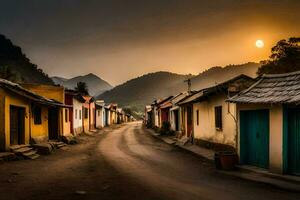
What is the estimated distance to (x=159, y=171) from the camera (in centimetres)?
1496

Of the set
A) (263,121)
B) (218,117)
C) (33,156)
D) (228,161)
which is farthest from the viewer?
(218,117)

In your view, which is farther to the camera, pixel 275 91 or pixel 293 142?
pixel 275 91

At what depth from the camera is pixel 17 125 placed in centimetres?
2227

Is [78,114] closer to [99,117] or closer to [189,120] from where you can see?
[189,120]

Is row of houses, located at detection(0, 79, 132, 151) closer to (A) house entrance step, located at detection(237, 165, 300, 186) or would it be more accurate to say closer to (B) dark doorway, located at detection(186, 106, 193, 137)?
(B) dark doorway, located at detection(186, 106, 193, 137)

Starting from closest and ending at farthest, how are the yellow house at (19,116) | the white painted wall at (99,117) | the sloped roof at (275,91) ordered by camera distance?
the sloped roof at (275,91), the yellow house at (19,116), the white painted wall at (99,117)

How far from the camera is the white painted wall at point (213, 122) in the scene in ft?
61.9

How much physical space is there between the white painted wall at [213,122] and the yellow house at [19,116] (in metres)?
9.80

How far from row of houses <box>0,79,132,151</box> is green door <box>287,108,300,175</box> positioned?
13.6 metres

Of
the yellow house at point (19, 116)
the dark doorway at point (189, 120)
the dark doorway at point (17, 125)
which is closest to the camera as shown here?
the yellow house at point (19, 116)

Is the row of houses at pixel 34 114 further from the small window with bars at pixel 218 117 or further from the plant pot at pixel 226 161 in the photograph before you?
the plant pot at pixel 226 161

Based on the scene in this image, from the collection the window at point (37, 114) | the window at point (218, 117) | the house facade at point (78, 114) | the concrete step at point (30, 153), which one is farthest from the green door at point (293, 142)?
the house facade at point (78, 114)

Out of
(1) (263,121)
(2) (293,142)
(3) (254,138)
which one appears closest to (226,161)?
(3) (254,138)

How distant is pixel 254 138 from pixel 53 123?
18761 millimetres
